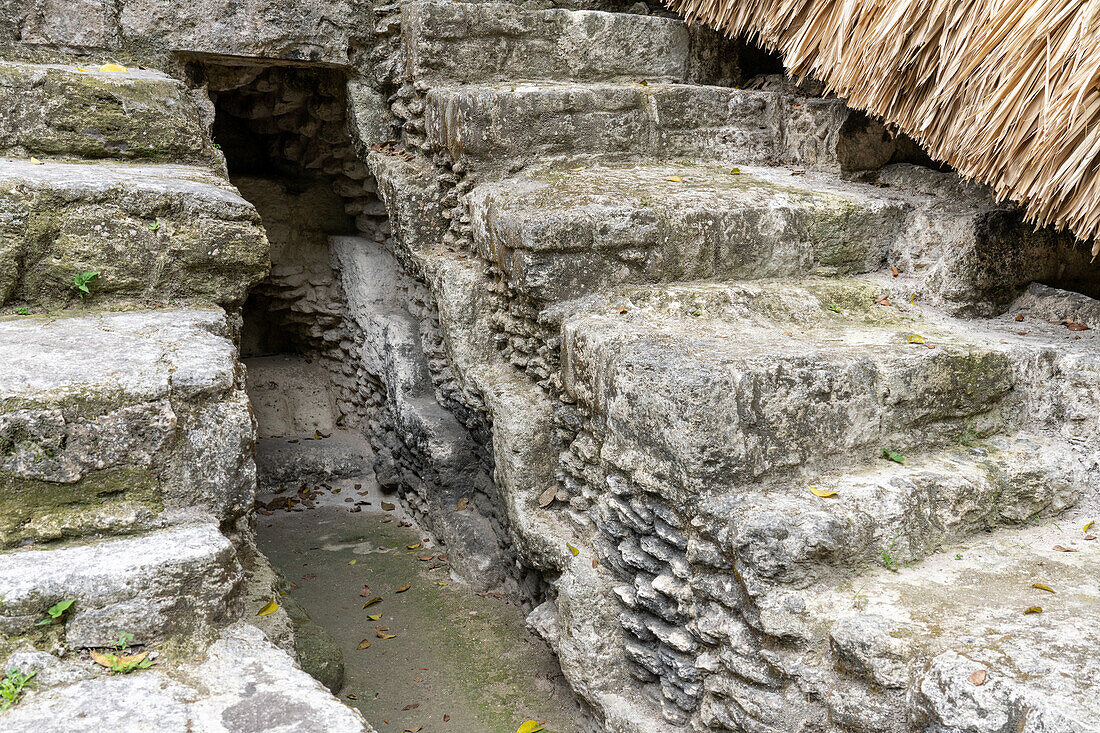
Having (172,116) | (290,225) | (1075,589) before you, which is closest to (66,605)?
(172,116)

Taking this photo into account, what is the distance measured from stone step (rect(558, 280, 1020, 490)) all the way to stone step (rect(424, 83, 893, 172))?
1.14m

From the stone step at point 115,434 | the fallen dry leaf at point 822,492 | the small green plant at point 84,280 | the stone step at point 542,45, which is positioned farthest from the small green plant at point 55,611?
the stone step at point 542,45

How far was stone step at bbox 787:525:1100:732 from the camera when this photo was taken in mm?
1952

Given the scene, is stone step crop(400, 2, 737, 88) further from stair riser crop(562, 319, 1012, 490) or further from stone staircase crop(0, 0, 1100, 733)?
stair riser crop(562, 319, 1012, 490)

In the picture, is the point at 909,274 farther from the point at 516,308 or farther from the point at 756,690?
the point at 756,690

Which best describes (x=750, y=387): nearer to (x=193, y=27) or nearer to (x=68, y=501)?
(x=68, y=501)

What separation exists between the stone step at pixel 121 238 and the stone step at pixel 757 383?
1.38 meters

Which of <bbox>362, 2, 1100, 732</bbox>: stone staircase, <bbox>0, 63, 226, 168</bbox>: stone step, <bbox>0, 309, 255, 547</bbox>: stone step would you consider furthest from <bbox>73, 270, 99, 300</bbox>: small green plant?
<bbox>362, 2, 1100, 732</bbox>: stone staircase

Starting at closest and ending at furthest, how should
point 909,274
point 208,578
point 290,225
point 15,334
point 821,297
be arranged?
1. point 208,578
2. point 15,334
3. point 821,297
4. point 909,274
5. point 290,225

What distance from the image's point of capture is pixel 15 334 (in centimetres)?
272

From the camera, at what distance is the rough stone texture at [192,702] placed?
6.26 feet

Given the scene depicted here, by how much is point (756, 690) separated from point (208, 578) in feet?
5.62

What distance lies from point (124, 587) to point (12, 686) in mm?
324

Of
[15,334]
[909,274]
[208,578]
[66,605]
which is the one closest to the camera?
[66,605]
